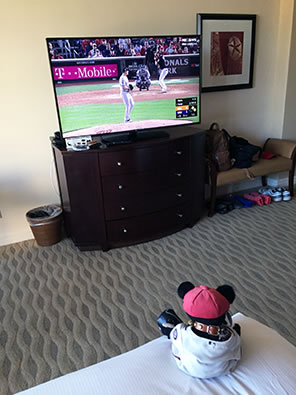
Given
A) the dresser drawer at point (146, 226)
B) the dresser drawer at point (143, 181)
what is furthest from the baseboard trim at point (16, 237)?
the dresser drawer at point (143, 181)

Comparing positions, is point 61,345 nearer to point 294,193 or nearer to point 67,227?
point 67,227

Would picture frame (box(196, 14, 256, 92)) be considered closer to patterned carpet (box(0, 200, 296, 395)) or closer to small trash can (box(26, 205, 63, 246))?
patterned carpet (box(0, 200, 296, 395))

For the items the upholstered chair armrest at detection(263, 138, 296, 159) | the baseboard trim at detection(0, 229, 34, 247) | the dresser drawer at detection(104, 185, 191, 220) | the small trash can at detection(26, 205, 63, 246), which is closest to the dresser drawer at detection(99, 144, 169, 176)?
the dresser drawer at detection(104, 185, 191, 220)

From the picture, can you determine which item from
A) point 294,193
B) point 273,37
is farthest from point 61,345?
point 273,37

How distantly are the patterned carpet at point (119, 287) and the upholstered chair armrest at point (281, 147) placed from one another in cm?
80

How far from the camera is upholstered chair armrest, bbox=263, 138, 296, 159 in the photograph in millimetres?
3724

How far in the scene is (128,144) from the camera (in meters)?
2.71

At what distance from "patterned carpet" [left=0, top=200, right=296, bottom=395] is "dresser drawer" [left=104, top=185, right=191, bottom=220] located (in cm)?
32

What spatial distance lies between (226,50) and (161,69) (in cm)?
107

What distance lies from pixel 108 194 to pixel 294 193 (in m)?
2.37

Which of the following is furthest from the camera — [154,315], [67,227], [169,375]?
[67,227]

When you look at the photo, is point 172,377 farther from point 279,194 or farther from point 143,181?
point 279,194

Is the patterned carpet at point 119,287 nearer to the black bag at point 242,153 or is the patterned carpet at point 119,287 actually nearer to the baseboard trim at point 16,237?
the baseboard trim at point 16,237

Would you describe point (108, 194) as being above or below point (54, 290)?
above
